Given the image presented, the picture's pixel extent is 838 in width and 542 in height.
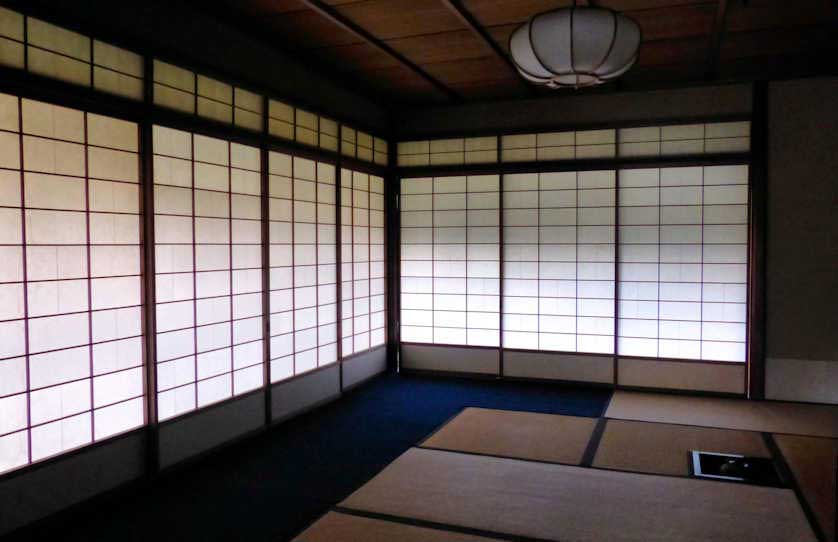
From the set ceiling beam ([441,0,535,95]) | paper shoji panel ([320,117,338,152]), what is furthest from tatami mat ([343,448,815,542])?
paper shoji panel ([320,117,338,152])

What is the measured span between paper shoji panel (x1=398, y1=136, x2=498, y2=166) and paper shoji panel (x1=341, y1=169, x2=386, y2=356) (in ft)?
1.50

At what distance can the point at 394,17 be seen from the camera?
4418 millimetres

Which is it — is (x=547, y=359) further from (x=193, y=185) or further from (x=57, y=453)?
(x=57, y=453)

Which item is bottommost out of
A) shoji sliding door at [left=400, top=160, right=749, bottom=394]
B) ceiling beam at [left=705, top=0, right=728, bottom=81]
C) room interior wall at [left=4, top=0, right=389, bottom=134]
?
shoji sliding door at [left=400, top=160, right=749, bottom=394]

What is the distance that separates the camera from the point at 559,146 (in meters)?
6.48

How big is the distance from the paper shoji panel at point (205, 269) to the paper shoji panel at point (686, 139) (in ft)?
11.8

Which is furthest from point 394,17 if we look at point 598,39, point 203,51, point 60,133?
point 60,133

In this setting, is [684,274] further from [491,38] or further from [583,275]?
[491,38]

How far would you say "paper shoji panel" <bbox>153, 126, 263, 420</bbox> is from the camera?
393 cm

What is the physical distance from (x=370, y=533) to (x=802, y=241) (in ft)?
16.7

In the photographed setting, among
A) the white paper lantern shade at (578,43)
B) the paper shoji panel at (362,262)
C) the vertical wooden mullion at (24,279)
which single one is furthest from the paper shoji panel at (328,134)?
the vertical wooden mullion at (24,279)

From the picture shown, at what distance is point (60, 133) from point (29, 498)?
1814 mm

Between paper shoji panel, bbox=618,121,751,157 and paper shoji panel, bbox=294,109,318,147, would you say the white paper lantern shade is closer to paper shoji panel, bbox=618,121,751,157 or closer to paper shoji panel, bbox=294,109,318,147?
paper shoji panel, bbox=294,109,318,147

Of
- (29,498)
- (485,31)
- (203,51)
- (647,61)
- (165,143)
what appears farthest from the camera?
(647,61)
